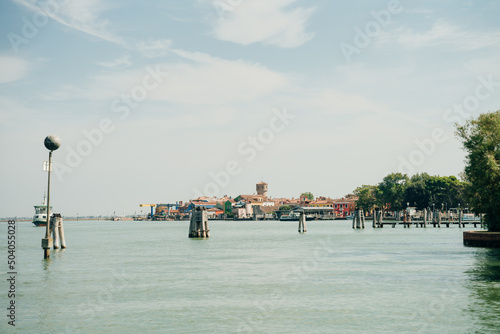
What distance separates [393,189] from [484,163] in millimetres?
132229

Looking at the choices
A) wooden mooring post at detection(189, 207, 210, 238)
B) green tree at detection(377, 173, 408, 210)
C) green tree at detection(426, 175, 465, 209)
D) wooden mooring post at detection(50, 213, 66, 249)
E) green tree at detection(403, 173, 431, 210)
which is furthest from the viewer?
green tree at detection(377, 173, 408, 210)

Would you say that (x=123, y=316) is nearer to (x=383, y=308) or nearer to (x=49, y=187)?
(x=383, y=308)

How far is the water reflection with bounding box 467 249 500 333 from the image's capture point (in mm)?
19400

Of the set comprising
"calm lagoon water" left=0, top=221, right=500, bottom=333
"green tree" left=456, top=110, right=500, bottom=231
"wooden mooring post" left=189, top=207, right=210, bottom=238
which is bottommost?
"calm lagoon water" left=0, top=221, right=500, bottom=333

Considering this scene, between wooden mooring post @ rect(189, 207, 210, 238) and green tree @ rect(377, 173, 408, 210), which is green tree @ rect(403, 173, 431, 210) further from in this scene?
wooden mooring post @ rect(189, 207, 210, 238)

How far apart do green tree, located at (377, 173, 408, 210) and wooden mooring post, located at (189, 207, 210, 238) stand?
4520 inches

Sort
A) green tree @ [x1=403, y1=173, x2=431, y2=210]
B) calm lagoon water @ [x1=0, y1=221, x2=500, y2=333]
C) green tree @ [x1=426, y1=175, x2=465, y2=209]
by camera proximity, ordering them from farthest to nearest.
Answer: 1. green tree @ [x1=403, y1=173, x2=431, y2=210]
2. green tree @ [x1=426, y1=175, x2=465, y2=209]
3. calm lagoon water @ [x1=0, y1=221, x2=500, y2=333]

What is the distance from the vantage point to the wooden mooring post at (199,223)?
235 feet

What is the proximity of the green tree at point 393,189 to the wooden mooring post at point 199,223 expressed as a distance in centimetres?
11480

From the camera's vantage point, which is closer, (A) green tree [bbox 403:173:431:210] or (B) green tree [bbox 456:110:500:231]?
(B) green tree [bbox 456:110:500:231]

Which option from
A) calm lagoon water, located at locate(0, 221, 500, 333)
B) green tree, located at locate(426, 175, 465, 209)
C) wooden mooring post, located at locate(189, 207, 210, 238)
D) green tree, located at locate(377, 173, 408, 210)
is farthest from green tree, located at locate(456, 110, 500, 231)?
green tree, located at locate(377, 173, 408, 210)

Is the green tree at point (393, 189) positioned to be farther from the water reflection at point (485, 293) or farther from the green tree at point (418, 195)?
the water reflection at point (485, 293)

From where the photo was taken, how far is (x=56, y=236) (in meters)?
48.0

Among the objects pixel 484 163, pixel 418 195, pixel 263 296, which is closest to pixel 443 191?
pixel 418 195
